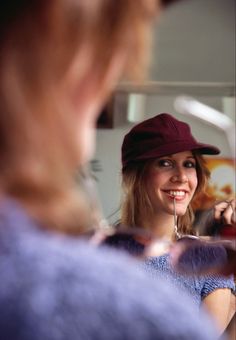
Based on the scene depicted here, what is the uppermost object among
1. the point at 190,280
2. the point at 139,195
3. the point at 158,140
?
the point at 158,140

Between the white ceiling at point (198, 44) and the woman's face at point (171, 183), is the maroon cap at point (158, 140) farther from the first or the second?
the white ceiling at point (198, 44)

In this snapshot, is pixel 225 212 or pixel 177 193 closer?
pixel 177 193

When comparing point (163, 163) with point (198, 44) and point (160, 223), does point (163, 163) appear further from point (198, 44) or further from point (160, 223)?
point (198, 44)

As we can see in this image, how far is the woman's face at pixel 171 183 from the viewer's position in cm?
106

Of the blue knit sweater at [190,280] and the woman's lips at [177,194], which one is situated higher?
the woman's lips at [177,194]

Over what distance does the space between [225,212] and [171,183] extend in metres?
0.19

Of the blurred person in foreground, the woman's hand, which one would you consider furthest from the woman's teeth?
the blurred person in foreground

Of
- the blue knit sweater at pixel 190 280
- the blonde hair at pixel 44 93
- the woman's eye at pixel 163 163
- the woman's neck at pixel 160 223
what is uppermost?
the blonde hair at pixel 44 93

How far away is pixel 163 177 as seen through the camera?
1084 millimetres

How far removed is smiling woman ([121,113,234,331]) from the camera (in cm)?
105

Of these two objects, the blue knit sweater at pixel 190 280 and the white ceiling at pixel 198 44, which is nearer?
the blue knit sweater at pixel 190 280

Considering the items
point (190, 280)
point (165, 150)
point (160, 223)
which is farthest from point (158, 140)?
point (190, 280)

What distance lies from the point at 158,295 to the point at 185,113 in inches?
44.5

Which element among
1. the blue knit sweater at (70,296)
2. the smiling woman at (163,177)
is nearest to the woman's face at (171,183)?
the smiling woman at (163,177)
